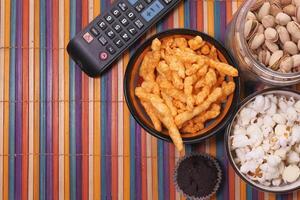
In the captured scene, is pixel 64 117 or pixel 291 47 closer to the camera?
pixel 291 47

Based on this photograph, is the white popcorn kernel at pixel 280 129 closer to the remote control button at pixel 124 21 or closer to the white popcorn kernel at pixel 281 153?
the white popcorn kernel at pixel 281 153

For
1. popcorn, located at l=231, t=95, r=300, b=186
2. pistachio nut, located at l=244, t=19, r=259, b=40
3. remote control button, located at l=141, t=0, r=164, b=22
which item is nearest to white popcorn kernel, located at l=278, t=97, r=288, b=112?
popcorn, located at l=231, t=95, r=300, b=186

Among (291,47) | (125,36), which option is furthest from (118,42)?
(291,47)

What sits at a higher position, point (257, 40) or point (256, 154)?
point (257, 40)

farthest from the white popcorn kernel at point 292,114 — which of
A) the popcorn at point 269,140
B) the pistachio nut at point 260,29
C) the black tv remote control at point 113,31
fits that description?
the black tv remote control at point 113,31

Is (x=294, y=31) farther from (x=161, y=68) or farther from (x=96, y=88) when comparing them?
(x=96, y=88)

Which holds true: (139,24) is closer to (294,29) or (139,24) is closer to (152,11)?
(152,11)

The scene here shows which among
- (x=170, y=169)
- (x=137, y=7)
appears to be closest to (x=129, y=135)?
(x=170, y=169)

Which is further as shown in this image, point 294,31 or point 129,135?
point 129,135
